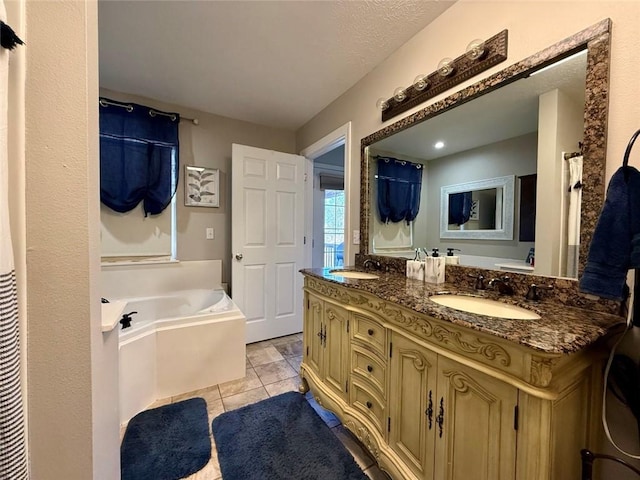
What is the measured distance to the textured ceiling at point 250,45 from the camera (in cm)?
146

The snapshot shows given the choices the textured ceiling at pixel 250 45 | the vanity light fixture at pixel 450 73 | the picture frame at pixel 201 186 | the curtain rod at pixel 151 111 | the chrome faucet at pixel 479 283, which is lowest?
the chrome faucet at pixel 479 283

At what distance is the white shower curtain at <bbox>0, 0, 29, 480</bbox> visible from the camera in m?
0.46

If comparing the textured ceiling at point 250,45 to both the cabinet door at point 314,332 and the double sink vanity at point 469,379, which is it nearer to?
the double sink vanity at point 469,379

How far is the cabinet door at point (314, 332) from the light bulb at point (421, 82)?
1.42 meters

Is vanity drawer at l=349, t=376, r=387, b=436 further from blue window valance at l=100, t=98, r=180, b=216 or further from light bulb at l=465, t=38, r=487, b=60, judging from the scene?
blue window valance at l=100, t=98, r=180, b=216

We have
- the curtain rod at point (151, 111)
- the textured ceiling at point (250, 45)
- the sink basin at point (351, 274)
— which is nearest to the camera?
the textured ceiling at point (250, 45)

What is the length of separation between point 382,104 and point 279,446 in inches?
86.1

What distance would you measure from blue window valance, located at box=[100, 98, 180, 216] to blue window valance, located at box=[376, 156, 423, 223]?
1.96m

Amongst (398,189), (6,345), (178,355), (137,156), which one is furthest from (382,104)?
(178,355)

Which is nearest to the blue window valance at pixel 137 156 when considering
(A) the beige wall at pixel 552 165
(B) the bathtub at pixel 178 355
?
(B) the bathtub at pixel 178 355

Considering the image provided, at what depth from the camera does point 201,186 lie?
273 cm

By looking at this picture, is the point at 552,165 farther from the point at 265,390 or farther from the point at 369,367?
the point at 265,390

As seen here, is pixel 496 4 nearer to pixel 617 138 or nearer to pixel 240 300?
pixel 617 138

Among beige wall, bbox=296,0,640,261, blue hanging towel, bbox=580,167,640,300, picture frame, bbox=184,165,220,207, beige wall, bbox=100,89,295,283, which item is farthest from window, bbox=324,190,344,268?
blue hanging towel, bbox=580,167,640,300
